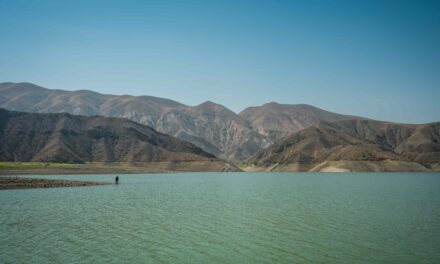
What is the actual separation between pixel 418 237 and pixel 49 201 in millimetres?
42404

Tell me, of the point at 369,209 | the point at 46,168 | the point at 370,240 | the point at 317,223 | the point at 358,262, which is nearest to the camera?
the point at 358,262

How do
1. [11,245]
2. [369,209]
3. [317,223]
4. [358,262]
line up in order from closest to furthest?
[358,262] → [11,245] → [317,223] → [369,209]

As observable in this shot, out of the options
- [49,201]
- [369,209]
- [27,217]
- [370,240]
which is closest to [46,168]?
[49,201]

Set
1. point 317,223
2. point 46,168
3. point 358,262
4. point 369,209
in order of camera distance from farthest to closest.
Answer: point 46,168 → point 369,209 → point 317,223 → point 358,262

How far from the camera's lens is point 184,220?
120 feet

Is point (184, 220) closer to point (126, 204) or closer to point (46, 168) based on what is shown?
point (126, 204)

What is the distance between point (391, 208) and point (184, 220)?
2496 centimetres

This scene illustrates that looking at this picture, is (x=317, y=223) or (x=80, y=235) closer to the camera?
(x=80, y=235)

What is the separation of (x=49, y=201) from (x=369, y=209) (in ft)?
128

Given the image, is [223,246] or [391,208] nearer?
[223,246]

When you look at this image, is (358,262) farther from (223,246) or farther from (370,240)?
(223,246)

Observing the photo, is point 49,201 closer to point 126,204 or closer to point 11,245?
point 126,204

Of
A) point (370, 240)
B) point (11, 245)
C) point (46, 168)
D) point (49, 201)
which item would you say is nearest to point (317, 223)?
point (370, 240)

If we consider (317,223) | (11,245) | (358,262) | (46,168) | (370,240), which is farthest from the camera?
(46,168)
